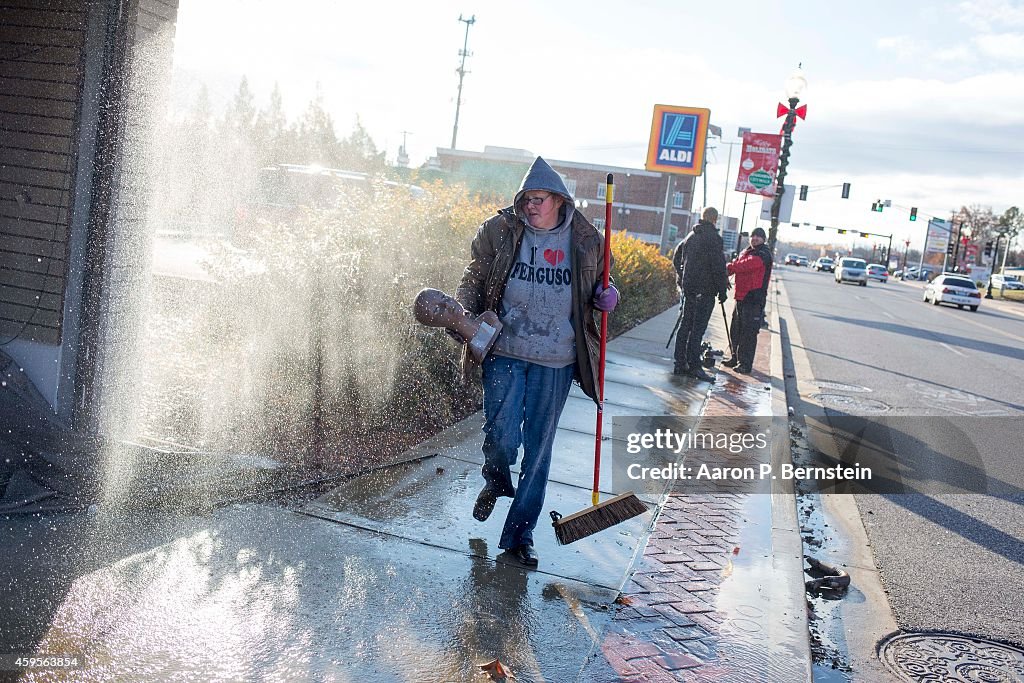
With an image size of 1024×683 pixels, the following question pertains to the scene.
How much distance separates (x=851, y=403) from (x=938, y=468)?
2.85m

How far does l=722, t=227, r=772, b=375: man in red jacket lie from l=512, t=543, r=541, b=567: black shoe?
23.7 feet

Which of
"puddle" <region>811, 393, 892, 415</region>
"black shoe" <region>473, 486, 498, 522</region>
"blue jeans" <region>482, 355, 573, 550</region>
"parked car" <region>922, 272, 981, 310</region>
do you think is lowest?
"black shoe" <region>473, 486, 498, 522</region>

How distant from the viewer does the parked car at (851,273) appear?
2119 inches

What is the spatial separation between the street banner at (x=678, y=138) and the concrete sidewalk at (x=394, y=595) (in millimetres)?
33028

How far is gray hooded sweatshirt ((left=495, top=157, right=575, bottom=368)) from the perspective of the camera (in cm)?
416

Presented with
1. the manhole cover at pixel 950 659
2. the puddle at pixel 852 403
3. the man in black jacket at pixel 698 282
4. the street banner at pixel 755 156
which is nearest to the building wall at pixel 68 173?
the manhole cover at pixel 950 659

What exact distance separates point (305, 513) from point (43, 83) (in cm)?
295

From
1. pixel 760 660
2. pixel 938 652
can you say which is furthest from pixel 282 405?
pixel 938 652

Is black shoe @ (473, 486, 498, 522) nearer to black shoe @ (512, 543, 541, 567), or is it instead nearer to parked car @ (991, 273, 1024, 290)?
black shoe @ (512, 543, 541, 567)

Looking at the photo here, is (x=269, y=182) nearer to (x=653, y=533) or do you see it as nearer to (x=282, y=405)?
(x=282, y=405)

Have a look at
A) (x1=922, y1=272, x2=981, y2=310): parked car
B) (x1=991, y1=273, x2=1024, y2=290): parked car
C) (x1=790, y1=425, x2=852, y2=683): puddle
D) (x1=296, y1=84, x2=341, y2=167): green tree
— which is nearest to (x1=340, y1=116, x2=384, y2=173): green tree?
(x1=296, y1=84, x2=341, y2=167): green tree

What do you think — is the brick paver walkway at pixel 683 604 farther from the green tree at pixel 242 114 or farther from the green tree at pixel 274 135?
the green tree at pixel 274 135

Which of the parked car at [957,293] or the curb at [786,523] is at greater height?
the parked car at [957,293]

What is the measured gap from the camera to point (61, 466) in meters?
4.50
